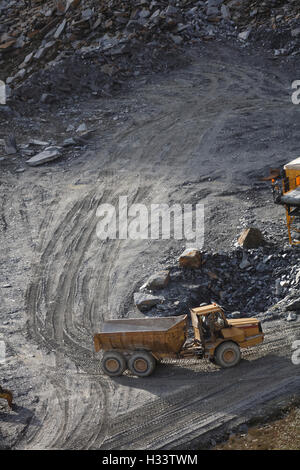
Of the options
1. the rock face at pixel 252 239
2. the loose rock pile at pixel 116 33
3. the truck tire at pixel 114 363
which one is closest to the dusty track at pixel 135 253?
the truck tire at pixel 114 363

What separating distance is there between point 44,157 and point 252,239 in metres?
12.0

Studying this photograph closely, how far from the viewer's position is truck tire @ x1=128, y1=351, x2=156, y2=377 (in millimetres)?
13992

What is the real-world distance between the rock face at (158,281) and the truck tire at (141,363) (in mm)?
3435

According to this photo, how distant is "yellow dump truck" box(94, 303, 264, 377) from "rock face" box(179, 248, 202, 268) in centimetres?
349

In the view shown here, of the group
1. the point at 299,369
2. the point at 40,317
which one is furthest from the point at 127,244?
the point at 299,369

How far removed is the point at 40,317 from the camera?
57.1 feet

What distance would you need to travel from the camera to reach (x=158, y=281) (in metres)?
17.2

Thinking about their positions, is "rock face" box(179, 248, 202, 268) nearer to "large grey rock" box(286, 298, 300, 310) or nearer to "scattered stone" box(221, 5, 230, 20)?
"large grey rock" box(286, 298, 300, 310)
